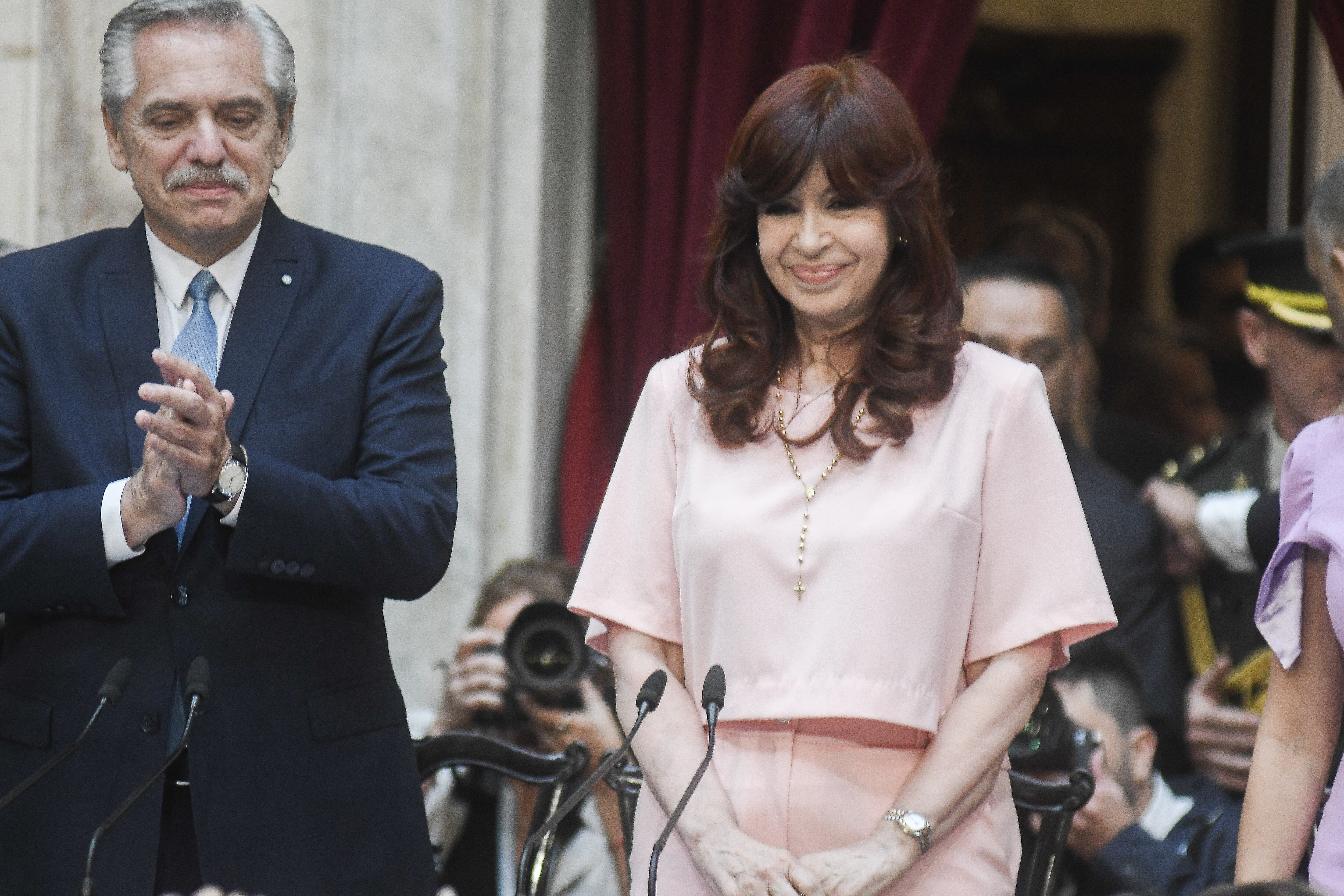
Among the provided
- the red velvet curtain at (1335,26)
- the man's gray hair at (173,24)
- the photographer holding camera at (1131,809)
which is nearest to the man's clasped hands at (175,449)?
the man's gray hair at (173,24)

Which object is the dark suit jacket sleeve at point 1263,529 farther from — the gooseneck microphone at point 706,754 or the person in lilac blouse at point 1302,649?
the gooseneck microphone at point 706,754

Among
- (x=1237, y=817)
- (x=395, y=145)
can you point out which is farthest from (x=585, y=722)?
(x=395, y=145)

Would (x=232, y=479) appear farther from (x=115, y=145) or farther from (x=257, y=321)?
(x=115, y=145)

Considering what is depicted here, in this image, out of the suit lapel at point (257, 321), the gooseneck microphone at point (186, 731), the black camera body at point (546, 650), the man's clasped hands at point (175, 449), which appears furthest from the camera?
the black camera body at point (546, 650)

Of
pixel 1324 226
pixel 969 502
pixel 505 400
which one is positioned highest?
pixel 1324 226

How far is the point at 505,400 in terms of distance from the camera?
3.97 m

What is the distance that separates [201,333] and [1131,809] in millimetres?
1757

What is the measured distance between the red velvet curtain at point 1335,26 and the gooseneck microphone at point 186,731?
9.08ft

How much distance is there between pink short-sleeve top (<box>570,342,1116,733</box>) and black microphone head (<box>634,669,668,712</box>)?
178 millimetres

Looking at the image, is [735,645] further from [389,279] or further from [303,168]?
[303,168]

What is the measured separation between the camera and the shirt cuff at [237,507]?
6.39 ft

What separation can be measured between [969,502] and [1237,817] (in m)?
1.09

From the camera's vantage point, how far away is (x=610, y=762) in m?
1.81

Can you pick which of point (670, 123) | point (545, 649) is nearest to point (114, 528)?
point (545, 649)
